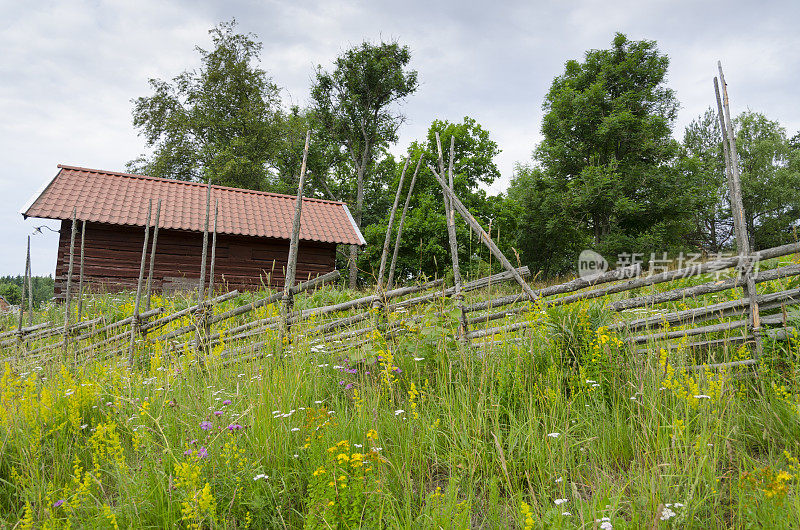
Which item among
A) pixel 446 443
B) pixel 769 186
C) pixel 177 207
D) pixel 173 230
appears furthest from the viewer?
pixel 769 186

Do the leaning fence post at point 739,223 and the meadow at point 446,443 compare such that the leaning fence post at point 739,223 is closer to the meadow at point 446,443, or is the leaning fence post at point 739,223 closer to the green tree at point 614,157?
the meadow at point 446,443

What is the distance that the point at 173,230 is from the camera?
43.0 ft

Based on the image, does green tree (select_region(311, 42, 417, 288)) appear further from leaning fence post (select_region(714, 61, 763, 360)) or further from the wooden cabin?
leaning fence post (select_region(714, 61, 763, 360))

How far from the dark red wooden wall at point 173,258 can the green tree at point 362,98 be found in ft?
25.5

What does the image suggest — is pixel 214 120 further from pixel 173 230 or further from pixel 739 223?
pixel 739 223

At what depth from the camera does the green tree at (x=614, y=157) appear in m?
18.8

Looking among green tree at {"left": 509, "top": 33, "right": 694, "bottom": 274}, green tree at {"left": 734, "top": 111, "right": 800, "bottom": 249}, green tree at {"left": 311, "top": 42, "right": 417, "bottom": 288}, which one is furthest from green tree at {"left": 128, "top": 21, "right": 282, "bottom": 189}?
green tree at {"left": 734, "top": 111, "right": 800, "bottom": 249}

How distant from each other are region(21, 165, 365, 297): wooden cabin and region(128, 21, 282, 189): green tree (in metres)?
7.91

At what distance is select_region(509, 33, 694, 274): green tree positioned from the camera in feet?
61.5

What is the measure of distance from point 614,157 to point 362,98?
12403 millimetres

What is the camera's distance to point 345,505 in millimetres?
1780

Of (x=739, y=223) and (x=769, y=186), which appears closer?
(x=739, y=223)

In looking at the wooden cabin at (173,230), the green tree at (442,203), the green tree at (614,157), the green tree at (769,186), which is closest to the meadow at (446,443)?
the wooden cabin at (173,230)

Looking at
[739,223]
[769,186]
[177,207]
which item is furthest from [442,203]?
[769,186]
